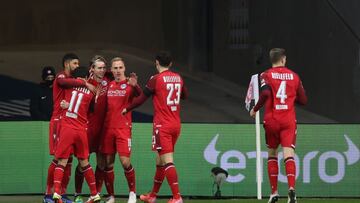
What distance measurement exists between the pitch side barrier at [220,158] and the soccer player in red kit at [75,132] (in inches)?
136

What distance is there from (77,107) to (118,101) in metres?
0.86

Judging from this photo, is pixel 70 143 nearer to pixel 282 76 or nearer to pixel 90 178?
pixel 90 178

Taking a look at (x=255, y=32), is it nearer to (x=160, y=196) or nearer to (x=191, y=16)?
(x=191, y=16)

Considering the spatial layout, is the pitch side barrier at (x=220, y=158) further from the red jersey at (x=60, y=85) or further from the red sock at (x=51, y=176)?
the red jersey at (x=60, y=85)

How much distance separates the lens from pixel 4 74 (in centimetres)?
2848

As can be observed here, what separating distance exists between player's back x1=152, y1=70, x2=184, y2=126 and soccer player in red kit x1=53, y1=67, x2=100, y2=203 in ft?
3.02

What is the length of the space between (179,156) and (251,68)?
12.6 metres

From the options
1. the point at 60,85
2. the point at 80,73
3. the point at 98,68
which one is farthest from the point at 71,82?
the point at 98,68

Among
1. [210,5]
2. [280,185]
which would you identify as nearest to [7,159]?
[280,185]


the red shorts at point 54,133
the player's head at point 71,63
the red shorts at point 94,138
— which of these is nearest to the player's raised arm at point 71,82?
the player's head at point 71,63

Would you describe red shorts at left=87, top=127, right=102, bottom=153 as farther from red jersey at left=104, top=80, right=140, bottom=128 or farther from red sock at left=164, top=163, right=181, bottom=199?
red sock at left=164, top=163, right=181, bottom=199

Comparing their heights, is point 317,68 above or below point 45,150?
above

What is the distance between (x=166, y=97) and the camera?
39.1 ft

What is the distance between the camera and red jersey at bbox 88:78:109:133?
12.7 m
